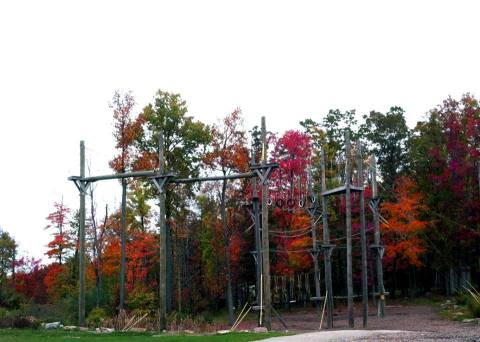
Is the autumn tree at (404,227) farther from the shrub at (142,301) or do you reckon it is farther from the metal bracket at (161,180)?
the metal bracket at (161,180)

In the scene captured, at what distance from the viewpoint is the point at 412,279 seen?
5125 cm

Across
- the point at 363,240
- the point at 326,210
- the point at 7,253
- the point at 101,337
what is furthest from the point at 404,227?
the point at 7,253

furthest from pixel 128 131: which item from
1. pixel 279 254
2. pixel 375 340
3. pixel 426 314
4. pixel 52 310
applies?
pixel 375 340

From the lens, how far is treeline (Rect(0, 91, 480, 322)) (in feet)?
122

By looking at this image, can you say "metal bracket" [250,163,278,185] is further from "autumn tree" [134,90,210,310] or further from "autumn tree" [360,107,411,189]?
"autumn tree" [360,107,411,189]

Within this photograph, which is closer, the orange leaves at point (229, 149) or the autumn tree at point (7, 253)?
the orange leaves at point (229, 149)

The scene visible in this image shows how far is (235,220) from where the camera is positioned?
42500 millimetres

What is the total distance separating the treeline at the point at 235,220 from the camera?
122 feet

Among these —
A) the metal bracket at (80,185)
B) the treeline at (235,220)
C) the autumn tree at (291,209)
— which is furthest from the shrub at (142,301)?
the metal bracket at (80,185)

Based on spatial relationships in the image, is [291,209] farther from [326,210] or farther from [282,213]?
[326,210]

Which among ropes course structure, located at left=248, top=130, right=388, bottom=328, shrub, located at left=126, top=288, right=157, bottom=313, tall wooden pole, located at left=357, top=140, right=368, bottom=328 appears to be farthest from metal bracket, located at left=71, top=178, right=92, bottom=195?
shrub, located at left=126, top=288, right=157, bottom=313

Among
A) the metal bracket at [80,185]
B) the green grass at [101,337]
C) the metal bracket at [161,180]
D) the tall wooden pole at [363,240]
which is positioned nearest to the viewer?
the green grass at [101,337]

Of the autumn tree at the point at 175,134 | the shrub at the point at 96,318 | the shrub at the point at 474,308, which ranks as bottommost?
the shrub at the point at 96,318

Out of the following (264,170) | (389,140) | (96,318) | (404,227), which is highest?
(389,140)
